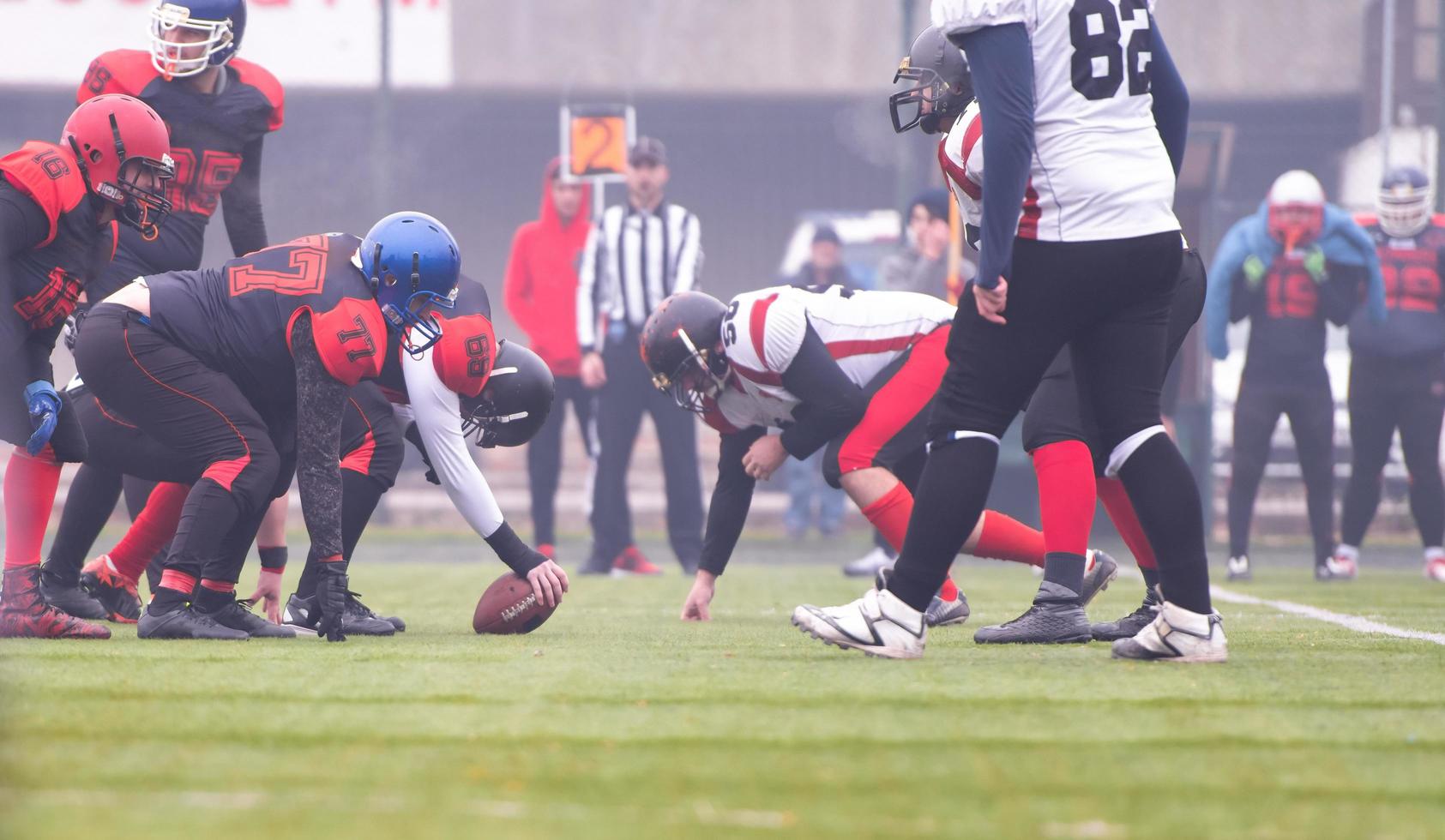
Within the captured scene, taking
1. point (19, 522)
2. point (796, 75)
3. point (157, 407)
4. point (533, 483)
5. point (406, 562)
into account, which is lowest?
point (406, 562)

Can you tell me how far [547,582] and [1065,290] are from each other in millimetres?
1845

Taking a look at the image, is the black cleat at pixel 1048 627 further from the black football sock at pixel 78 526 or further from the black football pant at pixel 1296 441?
the black football pant at pixel 1296 441

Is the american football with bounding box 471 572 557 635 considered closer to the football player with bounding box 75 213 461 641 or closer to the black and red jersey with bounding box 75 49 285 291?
the football player with bounding box 75 213 461 641

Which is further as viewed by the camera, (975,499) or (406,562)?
(406,562)

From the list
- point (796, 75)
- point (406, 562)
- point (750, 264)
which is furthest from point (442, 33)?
point (406, 562)

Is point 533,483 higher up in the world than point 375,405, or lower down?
lower down

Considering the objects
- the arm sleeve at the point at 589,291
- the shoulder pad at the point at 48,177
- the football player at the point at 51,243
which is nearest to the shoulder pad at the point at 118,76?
the football player at the point at 51,243

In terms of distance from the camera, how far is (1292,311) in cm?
941

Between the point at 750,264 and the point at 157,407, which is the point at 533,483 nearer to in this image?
the point at 157,407

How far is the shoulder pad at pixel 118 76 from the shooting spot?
18.8ft

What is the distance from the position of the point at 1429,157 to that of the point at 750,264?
885cm

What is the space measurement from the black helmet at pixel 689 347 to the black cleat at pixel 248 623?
5.13 ft

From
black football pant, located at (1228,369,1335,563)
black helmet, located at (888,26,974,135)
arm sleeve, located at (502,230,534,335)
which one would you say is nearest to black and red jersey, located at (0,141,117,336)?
black helmet, located at (888,26,974,135)

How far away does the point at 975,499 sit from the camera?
4059mm
